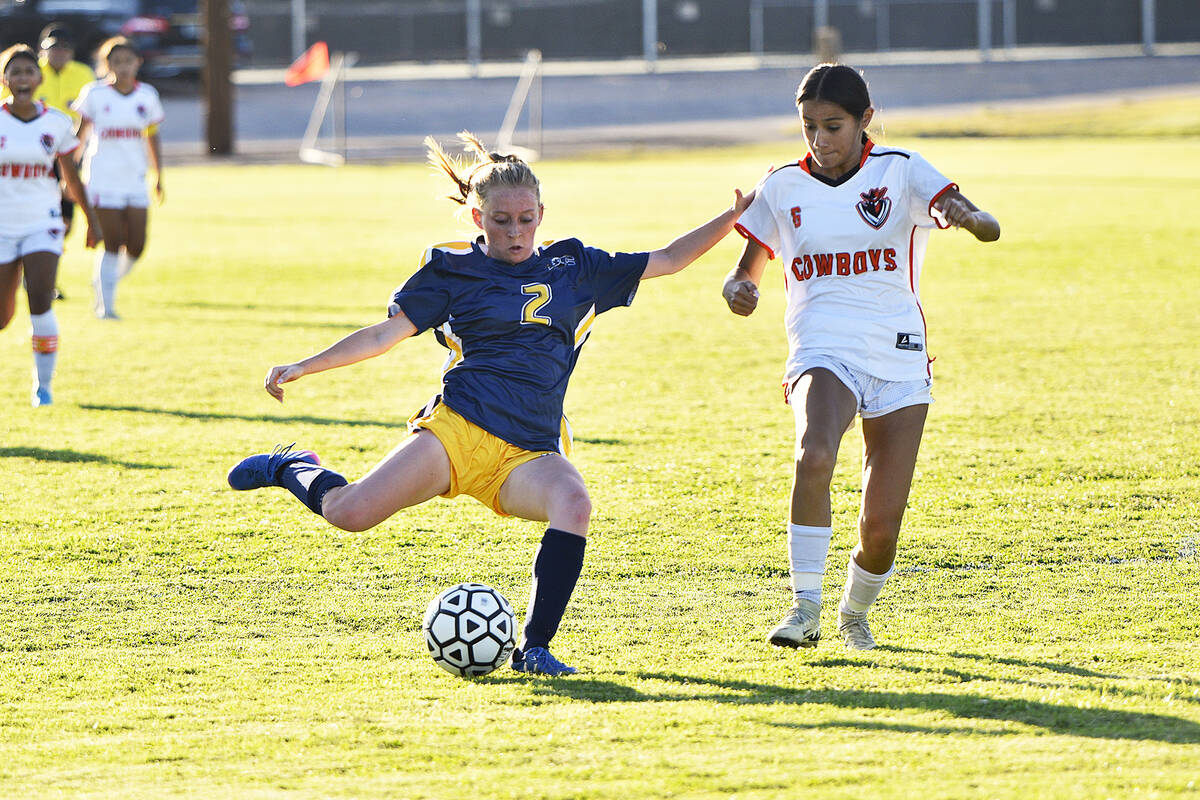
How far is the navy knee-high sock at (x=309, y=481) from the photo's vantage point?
5211 mm

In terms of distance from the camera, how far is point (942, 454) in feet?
26.5

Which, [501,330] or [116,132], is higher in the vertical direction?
[116,132]

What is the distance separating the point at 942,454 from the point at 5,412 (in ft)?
18.0

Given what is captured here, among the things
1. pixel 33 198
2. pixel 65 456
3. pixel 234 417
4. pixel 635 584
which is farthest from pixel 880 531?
pixel 33 198

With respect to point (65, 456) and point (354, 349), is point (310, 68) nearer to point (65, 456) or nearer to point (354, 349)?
point (65, 456)

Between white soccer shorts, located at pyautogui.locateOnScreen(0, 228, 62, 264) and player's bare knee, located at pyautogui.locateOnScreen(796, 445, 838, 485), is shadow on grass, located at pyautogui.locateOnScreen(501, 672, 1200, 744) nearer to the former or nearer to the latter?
player's bare knee, located at pyautogui.locateOnScreen(796, 445, 838, 485)

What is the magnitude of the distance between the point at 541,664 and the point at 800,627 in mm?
788

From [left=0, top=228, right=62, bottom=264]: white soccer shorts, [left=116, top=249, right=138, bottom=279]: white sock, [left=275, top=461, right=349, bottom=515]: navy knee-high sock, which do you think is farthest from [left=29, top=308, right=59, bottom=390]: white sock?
[left=275, top=461, right=349, bottom=515]: navy knee-high sock

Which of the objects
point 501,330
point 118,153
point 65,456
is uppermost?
point 118,153

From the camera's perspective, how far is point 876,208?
5008 mm

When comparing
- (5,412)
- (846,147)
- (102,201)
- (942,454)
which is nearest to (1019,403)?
(942,454)

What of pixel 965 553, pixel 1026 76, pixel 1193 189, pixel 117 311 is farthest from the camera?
pixel 1026 76

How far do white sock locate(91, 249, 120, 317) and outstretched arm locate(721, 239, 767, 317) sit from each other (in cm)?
935

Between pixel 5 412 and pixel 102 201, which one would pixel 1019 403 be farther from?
pixel 102 201
